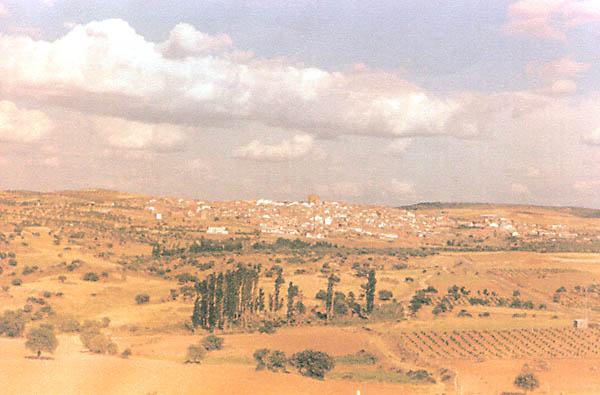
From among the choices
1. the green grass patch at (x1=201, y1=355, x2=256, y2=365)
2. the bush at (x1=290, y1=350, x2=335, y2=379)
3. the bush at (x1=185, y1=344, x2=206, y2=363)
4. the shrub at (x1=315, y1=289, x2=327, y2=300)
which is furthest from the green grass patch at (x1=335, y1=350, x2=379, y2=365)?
the shrub at (x1=315, y1=289, x2=327, y2=300)

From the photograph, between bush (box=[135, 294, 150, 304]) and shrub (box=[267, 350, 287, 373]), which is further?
bush (box=[135, 294, 150, 304])

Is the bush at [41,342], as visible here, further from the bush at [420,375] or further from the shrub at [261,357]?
the bush at [420,375]

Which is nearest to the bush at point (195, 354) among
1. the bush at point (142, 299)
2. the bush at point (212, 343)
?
the bush at point (212, 343)

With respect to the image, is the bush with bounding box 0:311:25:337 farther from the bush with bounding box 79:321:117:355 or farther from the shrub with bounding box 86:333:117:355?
the shrub with bounding box 86:333:117:355

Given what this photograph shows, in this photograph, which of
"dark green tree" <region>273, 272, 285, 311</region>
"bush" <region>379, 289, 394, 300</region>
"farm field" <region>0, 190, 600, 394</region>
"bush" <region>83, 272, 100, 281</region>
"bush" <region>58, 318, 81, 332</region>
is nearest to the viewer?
"farm field" <region>0, 190, 600, 394</region>

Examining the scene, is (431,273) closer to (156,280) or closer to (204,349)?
(156,280)

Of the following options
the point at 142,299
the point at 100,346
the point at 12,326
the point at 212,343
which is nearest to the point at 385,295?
the point at 142,299

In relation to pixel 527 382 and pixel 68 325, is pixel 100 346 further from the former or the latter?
pixel 527 382

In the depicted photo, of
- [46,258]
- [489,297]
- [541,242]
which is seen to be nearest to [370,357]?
[489,297]
